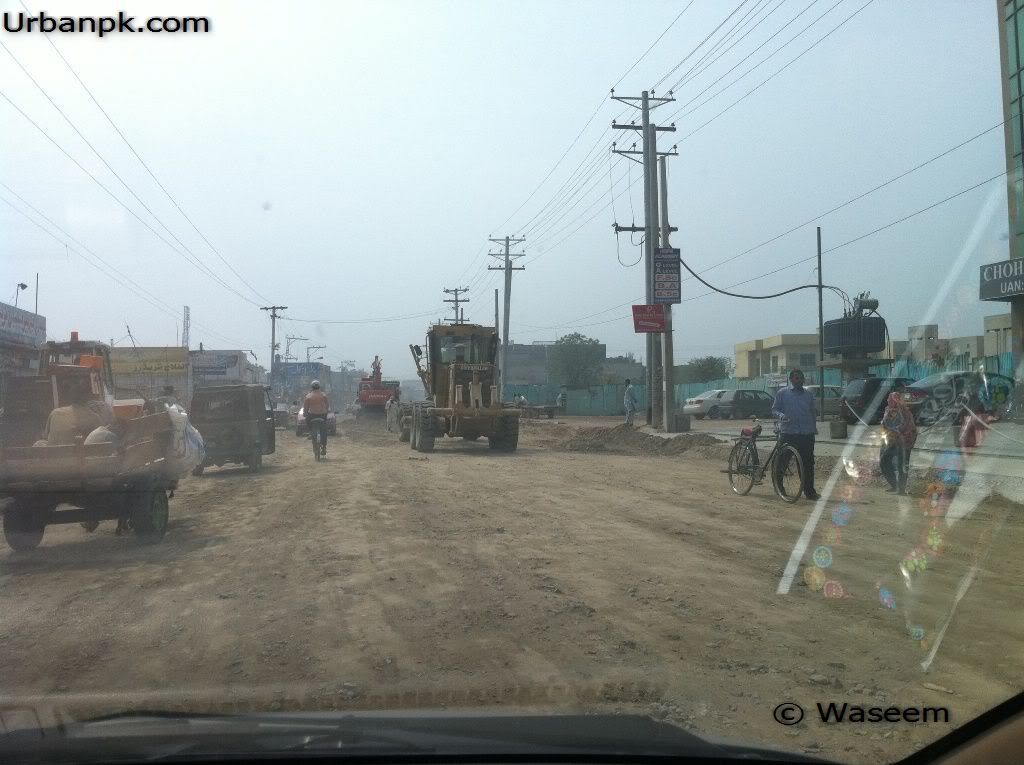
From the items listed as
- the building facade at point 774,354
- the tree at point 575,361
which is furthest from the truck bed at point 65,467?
the tree at point 575,361

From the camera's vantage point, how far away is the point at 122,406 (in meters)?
13.2

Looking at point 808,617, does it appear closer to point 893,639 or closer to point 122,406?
point 893,639

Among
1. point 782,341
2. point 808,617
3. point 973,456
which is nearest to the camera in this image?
point 808,617

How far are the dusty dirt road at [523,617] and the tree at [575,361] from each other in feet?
261

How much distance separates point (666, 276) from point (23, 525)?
22213 millimetres

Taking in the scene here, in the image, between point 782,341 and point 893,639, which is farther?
point 782,341

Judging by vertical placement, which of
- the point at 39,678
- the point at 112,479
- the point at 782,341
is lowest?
the point at 39,678

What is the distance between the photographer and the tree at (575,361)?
299ft

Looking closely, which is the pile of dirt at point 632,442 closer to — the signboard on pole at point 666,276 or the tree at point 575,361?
the signboard on pole at point 666,276

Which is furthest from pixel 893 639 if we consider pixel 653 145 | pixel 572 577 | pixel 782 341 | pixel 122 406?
pixel 782 341

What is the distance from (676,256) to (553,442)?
23.4ft

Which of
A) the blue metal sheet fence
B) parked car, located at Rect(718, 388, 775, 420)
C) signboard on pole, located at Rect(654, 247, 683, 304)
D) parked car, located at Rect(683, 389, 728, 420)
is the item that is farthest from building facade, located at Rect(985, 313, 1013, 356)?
parked car, located at Rect(683, 389, 728, 420)

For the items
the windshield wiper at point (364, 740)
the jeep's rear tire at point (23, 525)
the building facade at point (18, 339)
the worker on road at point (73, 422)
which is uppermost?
the building facade at point (18, 339)

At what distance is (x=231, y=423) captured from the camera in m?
18.9
